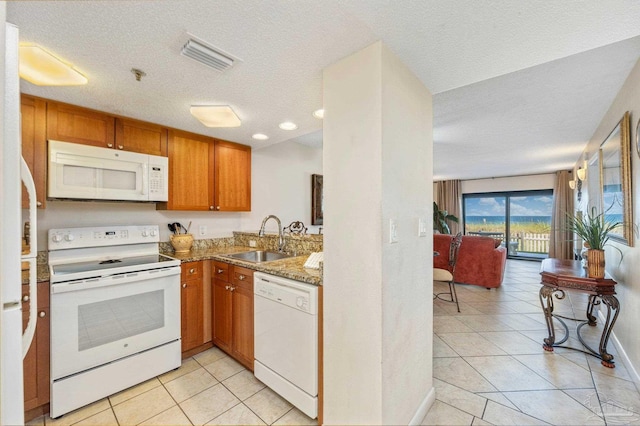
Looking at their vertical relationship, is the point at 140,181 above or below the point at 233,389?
above

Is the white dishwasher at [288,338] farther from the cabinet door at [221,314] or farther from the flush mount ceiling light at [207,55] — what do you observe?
the flush mount ceiling light at [207,55]

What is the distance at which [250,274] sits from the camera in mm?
2039

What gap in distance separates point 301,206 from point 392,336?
305cm

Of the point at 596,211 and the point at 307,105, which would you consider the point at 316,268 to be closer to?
the point at 307,105

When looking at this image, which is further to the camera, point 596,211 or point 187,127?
point 596,211

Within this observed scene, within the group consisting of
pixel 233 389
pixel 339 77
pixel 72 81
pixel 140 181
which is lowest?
pixel 233 389

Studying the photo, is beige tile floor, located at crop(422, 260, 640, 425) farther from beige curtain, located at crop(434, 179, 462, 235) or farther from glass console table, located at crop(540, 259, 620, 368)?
beige curtain, located at crop(434, 179, 462, 235)

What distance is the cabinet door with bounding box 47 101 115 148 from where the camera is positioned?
1.98 m

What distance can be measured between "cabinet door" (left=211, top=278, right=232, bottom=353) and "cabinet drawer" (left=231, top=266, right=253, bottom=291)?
5.2 inches

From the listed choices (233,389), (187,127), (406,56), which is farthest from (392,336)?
(187,127)

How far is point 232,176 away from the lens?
3.07 m

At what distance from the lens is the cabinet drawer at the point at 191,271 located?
Answer: 2305 mm

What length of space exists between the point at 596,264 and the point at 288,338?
2571mm

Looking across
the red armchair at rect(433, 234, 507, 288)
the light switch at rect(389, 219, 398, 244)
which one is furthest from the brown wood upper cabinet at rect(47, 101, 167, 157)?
the red armchair at rect(433, 234, 507, 288)
